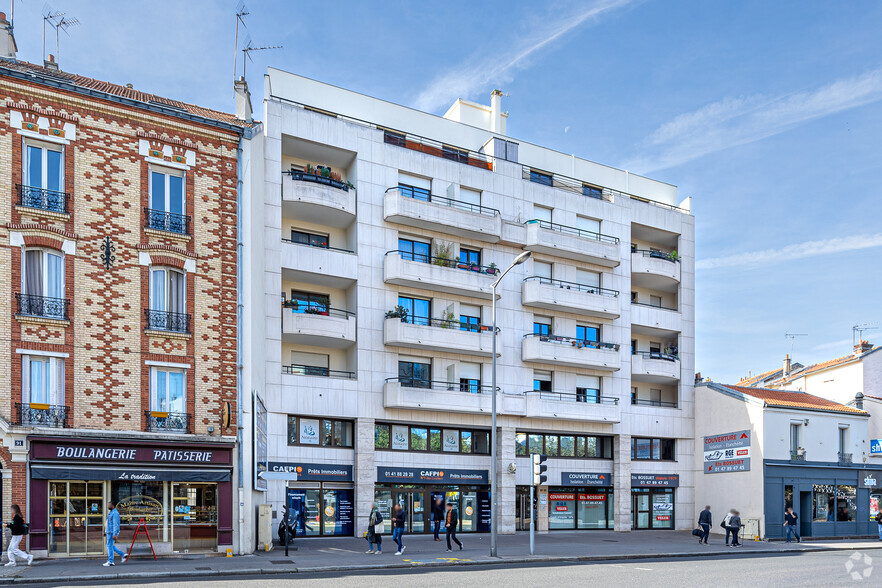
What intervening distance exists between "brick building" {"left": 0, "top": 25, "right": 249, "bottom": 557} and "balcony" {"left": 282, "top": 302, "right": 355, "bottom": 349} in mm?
5618

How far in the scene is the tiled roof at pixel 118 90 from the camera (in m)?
23.2

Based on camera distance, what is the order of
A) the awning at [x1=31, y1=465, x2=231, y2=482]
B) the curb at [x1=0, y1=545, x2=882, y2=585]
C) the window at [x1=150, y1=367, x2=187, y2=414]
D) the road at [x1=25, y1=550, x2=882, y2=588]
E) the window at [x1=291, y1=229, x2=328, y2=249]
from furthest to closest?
the window at [x1=291, y1=229, x2=328, y2=249] → the window at [x1=150, y1=367, x2=187, y2=414] → the awning at [x1=31, y1=465, x2=231, y2=482] → the curb at [x1=0, y1=545, x2=882, y2=585] → the road at [x1=25, y1=550, x2=882, y2=588]

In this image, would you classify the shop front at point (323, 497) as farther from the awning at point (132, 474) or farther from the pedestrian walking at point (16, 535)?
the pedestrian walking at point (16, 535)

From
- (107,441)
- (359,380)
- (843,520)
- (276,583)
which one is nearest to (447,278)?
(359,380)

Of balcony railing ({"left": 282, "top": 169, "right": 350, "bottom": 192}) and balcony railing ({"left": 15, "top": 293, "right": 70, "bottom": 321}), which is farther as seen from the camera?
balcony railing ({"left": 282, "top": 169, "right": 350, "bottom": 192})

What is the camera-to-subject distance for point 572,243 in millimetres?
37281

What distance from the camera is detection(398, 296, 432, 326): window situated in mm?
33750

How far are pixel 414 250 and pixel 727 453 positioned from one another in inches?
724

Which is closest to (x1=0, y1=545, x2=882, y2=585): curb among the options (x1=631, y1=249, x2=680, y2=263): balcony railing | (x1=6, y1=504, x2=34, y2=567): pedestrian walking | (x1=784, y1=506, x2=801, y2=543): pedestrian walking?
(x1=6, y1=504, x2=34, y2=567): pedestrian walking

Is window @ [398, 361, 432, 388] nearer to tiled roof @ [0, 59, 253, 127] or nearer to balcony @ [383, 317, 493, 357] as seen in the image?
balcony @ [383, 317, 493, 357]

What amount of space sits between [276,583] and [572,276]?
2459 centimetres

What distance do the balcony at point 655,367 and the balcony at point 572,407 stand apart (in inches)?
98.4

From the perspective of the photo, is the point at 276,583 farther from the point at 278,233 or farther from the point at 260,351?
the point at 278,233

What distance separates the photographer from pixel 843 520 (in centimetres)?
3872
